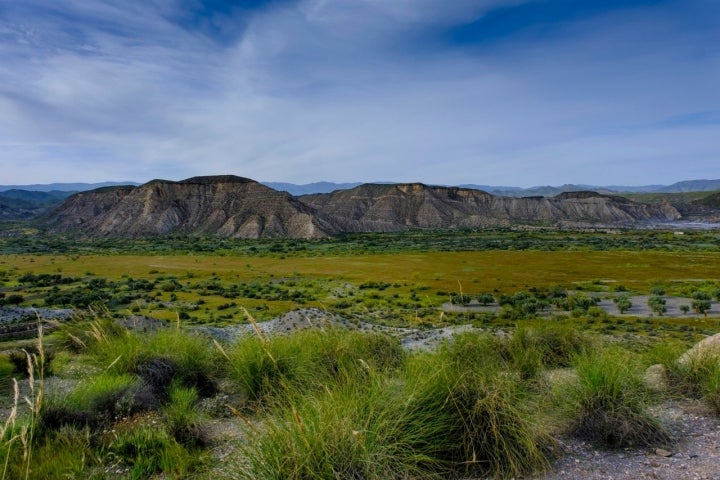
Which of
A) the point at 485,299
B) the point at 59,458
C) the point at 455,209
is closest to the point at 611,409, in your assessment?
the point at 59,458

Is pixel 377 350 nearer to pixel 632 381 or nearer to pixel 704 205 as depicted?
pixel 632 381

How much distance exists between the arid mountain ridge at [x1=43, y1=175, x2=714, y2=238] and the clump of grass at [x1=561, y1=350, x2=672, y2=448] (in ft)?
374

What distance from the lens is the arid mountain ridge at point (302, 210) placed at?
12506cm

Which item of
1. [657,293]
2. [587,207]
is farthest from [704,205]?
[657,293]

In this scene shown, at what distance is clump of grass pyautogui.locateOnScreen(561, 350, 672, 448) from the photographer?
5395 mm

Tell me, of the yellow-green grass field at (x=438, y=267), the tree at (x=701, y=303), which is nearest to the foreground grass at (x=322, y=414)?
the tree at (x=701, y=303)

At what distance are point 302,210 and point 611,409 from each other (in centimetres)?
12860

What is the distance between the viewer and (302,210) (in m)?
132

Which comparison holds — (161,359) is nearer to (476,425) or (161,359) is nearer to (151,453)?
(151,453)

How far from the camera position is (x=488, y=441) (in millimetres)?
4902

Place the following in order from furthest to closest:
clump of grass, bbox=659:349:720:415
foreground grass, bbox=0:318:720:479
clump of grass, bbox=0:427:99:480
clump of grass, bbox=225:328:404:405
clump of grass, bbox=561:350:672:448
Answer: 1. clump of grass, bbox=225:328:404:405
2. clump of grass, bbox=659:349:720:415
3. clump of grass, bbox=561:350:672:448
4. clump of grass, bbox=0:427:99:480
5. foreground grass, bbox=0:318:720:479

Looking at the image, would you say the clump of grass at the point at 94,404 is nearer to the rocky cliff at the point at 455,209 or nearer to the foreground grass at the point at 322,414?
the foreground grass at the point at 322,414

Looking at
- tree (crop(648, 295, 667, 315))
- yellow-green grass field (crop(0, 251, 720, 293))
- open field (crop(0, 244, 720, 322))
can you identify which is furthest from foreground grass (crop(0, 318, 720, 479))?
yellow-green grass field (crop(0, 251, 720, 293))

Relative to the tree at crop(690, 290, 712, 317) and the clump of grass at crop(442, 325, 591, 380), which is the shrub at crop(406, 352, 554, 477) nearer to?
the clump of grass at crop(442, 325, 591, 380)
